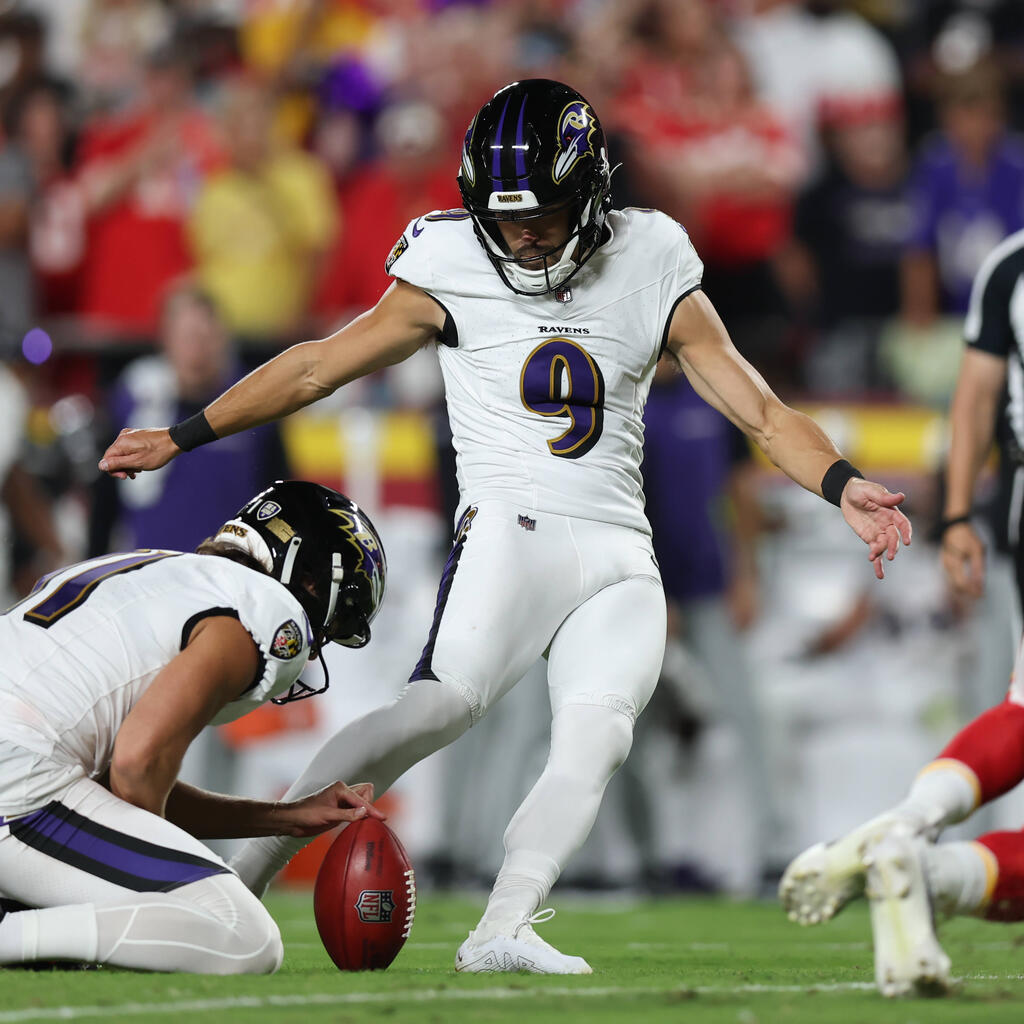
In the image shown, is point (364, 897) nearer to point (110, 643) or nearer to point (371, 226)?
point (110, 643)

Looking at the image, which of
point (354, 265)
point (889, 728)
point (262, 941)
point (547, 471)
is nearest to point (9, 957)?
point (262, 941)

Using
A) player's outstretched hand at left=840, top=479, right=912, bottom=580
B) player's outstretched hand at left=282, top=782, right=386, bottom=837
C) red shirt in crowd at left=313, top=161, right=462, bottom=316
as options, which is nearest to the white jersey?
player's outstretched hand at left=840, top=479, right=912, bottom=580

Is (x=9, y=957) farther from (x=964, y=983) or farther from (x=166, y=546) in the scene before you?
(x=166, y=546)

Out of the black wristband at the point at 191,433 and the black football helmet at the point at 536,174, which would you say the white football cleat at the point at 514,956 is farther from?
the black football helmet at the point at 536,174

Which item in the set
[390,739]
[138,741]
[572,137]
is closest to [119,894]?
[138,741]

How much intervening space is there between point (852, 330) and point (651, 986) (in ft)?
21.4

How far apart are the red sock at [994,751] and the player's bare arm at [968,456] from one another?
1638 mm

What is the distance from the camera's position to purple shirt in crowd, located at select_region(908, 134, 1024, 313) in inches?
369

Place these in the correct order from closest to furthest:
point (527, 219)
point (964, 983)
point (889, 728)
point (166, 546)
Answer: point (964, 983)
point (527, 219)
point (166, 546)
point (889, 728)

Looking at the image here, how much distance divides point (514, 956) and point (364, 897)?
0.33 m

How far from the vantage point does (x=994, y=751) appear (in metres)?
3.21

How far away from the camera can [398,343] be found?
4.07 meters

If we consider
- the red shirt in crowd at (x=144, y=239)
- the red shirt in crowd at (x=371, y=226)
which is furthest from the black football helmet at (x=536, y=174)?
the red shirt in crowd at (x=144, y=239)

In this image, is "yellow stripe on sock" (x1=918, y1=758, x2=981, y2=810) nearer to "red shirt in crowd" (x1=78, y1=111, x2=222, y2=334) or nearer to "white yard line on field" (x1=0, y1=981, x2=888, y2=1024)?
"white yard line on field" (x1=0, y1=981, x2=888, y2=1024)
